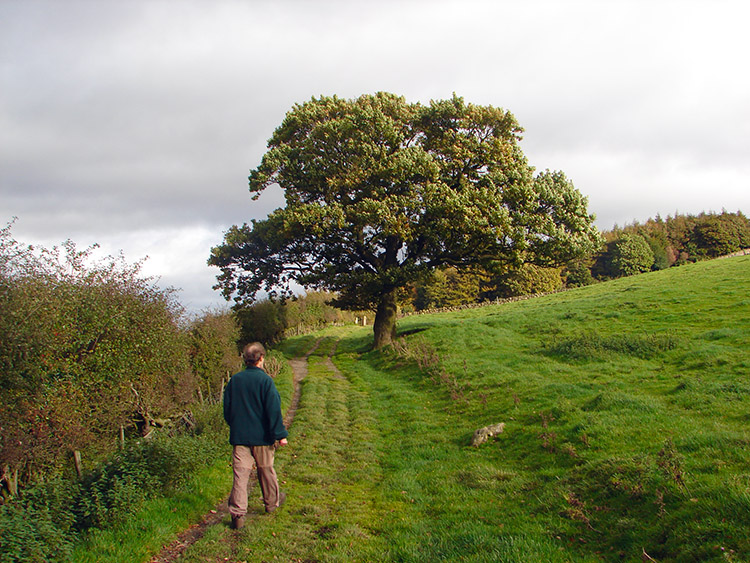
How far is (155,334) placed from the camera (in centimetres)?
1608

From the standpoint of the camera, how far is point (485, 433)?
1205 centimetres

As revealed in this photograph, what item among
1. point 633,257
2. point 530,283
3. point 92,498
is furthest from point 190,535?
point 633,257

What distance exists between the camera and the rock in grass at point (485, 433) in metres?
11.9

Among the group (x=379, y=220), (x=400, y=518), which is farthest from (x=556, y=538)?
(x=379, y=220)

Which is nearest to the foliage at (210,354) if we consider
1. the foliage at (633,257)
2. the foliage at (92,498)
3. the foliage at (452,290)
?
the foliage at (92,498)

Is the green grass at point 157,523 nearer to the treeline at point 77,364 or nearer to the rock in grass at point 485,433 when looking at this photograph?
the treeline at point 77,364

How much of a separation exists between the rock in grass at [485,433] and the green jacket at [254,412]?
606 cm

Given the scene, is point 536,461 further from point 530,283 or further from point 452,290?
point 452,290

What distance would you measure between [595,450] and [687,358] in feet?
30.2

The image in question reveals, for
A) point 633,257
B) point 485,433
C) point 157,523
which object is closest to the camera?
point 157,523

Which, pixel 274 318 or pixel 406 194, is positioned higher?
pixel 406 194

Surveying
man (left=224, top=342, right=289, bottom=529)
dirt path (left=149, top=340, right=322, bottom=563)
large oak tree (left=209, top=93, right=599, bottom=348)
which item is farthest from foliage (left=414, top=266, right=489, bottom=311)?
man (left=224, top=342, right=289, bottom=529)

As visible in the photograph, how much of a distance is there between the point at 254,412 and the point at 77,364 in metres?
7.35

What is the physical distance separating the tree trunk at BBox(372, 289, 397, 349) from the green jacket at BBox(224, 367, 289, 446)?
2460 cm
